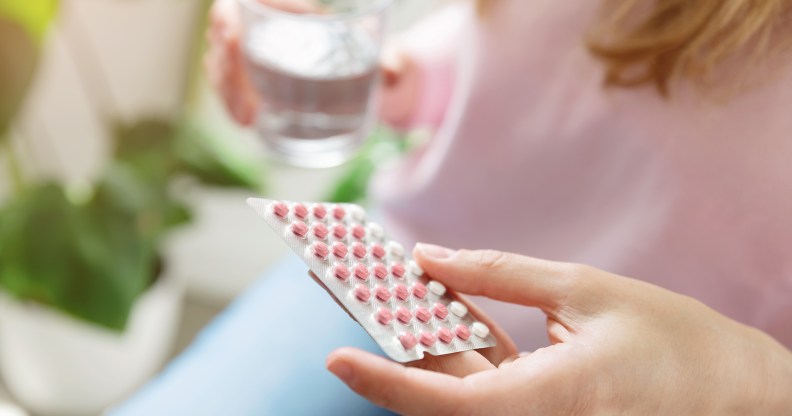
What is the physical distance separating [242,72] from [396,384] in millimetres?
415

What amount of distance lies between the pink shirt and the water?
3.4 inches

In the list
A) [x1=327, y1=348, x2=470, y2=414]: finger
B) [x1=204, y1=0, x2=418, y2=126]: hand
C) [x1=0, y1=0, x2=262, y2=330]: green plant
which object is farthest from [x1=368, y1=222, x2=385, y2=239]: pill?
[x1=0, y1=0, x2=262, y2=330]: green plant

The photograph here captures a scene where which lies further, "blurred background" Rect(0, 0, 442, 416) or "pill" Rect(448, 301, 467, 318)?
"blurred background" Rect(0, 0, 442, 416)

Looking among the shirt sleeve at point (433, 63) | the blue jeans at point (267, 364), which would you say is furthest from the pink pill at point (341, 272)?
the shirt sleeve at point (433, 63)

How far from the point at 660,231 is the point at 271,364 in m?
0.30

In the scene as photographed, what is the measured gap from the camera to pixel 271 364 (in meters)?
0.70

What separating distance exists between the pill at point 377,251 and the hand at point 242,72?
262 millimetres

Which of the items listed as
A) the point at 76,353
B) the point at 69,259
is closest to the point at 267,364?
the point at 69,259

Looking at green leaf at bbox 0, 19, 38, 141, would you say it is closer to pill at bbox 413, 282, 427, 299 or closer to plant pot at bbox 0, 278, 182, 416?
plant pot at bbox 0, 278, 182, 416

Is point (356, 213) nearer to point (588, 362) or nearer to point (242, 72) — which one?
point (588, 362)

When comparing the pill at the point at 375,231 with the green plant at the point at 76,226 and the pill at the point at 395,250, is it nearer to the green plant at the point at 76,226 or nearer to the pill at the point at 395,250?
the pill at the point at 395,250

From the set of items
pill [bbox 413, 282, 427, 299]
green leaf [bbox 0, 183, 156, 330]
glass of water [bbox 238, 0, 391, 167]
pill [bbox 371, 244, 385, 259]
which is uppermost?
glass of water [bbox 238, 0, 391, 167]

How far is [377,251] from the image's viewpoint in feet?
1.76

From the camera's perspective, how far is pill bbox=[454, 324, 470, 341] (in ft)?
1.69
